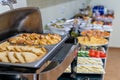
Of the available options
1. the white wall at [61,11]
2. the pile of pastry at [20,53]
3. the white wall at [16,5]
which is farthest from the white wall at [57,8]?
the pile of pastry at [20,53]

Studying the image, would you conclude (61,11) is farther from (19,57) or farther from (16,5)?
(19,57)

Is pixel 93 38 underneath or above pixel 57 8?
underneath

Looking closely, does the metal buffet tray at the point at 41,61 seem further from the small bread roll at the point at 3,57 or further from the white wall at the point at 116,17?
Answer: the white wall at the point at 116,17

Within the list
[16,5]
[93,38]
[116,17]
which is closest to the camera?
[16,5]

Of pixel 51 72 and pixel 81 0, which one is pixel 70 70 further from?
pixel 81 0

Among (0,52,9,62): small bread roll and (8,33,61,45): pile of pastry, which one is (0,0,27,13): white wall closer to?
(8,33,61,45): pile of pastry

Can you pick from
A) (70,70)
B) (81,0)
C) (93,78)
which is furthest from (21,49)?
(81,0)

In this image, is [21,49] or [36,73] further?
[21,49]

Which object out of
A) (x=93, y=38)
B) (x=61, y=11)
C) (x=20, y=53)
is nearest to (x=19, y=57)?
(x=20, y=53)

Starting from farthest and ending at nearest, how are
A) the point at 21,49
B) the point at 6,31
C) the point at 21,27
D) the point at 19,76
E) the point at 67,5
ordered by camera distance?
the point at 67,5 → the point at 21,27 → the point at 6,31 → the point at 21,49 → the point at 19,76

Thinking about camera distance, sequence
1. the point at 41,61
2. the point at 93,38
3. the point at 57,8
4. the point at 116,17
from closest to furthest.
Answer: the point at 41,61 < the point at 93,38 < the point at 57,8 < the point at 116,17

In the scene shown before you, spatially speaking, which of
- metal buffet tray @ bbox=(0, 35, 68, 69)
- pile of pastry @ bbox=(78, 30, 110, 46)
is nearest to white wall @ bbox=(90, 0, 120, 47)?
pile of pastry @ bbox=(78, 30, 110, 46)

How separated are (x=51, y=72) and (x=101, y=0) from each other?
3.79 meters

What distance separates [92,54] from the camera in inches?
73.0
